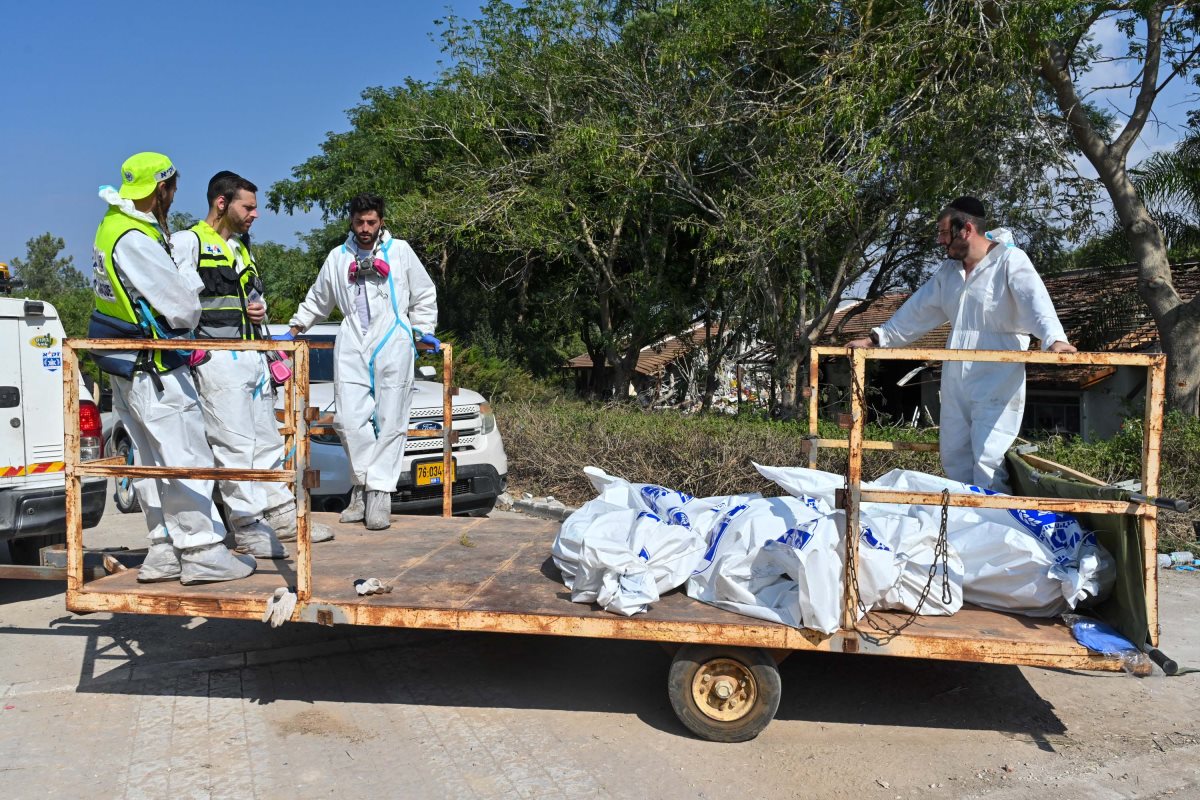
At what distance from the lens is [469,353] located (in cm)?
1438

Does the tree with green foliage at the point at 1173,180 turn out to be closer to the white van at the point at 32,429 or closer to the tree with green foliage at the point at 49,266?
the white van at the point at 32,429

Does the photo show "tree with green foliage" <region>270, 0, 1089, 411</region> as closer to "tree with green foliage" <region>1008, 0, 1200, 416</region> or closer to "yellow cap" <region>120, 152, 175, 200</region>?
"tree with green foliage" <region>1008, 0, 1200, 416</region>

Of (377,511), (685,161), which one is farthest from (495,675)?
(685,161)

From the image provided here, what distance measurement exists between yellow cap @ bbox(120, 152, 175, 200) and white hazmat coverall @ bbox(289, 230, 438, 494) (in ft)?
4.06

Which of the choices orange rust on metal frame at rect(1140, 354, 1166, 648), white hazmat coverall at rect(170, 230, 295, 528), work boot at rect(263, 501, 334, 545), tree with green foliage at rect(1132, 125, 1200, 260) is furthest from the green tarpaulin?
tree with green foliage at rect(1132, 125, 1200, 260)

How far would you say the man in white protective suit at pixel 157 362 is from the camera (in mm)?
3949

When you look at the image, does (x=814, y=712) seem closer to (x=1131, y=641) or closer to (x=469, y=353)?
(x=1131, y=641)

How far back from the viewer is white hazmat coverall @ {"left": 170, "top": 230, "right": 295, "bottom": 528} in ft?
14.1

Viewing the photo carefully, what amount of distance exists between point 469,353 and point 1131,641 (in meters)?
11.7

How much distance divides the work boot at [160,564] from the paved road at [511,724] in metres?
0.57

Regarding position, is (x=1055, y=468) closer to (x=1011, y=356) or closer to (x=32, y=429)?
(x=1011, y=356)

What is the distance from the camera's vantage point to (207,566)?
410cm

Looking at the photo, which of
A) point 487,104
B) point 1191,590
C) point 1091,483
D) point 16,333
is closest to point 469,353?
point 487,104

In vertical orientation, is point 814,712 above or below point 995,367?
below
